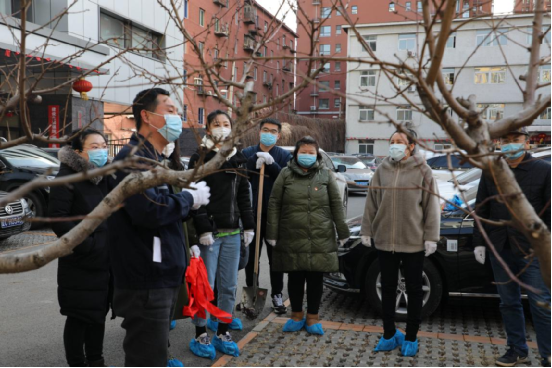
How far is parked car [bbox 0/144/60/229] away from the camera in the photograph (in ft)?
38.3

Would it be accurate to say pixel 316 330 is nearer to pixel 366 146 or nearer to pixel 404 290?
pixel 404 290

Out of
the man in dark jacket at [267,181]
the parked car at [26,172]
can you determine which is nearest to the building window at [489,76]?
the parked car at [26,172]

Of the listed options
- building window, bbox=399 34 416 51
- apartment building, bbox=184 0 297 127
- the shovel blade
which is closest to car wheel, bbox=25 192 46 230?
apartment building, bbox=184 0 297 127

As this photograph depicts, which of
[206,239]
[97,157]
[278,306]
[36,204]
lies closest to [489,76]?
[36,204]

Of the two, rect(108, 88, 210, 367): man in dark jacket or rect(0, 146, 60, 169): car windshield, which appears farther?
rect(0, 146, 60, 169): car windshield

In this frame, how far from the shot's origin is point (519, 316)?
4.31 meters

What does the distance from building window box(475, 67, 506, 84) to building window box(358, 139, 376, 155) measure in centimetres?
1176

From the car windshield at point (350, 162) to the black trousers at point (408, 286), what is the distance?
18.1 metres

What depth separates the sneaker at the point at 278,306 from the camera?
5945 mm

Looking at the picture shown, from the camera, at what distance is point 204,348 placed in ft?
15.1

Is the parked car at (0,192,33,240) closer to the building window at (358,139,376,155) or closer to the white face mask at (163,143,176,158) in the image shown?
the white face mask at (163,143,176,158)

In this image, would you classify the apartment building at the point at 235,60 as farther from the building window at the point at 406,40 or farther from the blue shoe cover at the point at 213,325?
the building window at the point at 406,40

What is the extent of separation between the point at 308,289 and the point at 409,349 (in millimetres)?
1185

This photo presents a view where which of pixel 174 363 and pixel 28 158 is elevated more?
pixel 28 158
